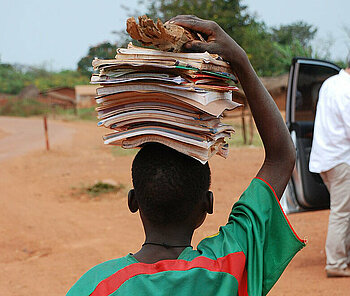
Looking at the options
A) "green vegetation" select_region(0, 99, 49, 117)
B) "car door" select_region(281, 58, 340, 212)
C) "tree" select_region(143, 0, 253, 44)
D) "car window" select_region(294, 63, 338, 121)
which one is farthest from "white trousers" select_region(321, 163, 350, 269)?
"green vegetation" select_region(0, 99, 49, 117)

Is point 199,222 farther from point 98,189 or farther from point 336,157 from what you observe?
point 98,189

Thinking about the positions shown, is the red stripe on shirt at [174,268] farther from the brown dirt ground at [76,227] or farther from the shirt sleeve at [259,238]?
the brown dirt ground at [76,227]

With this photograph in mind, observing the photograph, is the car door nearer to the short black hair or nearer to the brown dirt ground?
the brown dirt ground

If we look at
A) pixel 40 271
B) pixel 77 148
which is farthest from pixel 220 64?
pixel 77 148

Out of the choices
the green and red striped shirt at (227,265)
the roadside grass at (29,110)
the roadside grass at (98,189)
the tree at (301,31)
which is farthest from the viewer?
the tree at (301,31)

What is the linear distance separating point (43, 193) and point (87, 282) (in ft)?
24.9

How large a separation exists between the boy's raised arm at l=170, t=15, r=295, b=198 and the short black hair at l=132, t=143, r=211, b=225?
0.89 ft

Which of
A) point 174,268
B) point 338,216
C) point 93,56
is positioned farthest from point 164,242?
point 338,216

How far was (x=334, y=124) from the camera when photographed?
4.20 m

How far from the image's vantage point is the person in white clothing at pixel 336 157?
415 centimetres

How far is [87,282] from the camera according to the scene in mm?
1396

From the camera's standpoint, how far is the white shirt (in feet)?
13.5

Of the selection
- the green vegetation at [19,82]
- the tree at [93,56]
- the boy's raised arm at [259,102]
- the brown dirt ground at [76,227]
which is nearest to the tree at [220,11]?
the brown dirt ground at [76,227]

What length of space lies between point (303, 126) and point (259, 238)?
391 centimetres
